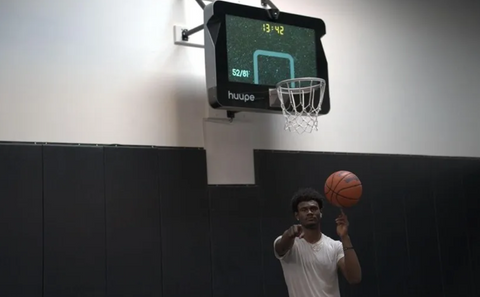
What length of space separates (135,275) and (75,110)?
132cm

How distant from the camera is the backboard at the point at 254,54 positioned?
4457 millimetres

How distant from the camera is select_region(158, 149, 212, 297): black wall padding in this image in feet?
14.9

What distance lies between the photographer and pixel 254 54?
4656mm

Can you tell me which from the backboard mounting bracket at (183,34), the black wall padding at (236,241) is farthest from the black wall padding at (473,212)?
the backboard mounting bracket at (183,34)

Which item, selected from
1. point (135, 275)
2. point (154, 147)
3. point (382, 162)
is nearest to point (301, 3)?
point (382, 162)

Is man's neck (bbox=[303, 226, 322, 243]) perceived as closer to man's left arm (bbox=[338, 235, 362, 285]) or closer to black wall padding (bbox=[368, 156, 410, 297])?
man's left arm (bbox=[338, 235, 362, 285])

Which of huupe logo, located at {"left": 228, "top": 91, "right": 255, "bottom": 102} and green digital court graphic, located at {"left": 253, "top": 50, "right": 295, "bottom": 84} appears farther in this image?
green digital court graphic, located at {"left": 253, "top": 50, "right": 295, "bottom": 84}

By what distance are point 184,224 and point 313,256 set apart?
4.28ft

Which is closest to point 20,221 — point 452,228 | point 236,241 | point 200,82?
point 236,241

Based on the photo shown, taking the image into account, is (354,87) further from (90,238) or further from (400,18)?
(90,238)

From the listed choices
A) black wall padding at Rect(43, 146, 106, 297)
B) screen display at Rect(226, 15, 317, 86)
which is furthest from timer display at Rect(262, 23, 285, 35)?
black wall padding at Rect(43, 146, 106, 297)

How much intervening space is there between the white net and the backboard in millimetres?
77

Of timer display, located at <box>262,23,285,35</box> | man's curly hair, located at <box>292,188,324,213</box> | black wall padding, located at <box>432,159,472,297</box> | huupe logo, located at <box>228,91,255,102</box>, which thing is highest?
timer display, located at <box>262,23,285,35</box>

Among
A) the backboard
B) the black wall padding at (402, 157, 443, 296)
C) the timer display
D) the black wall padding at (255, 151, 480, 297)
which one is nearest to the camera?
the backboard
